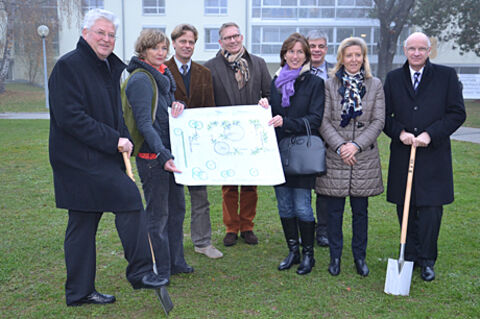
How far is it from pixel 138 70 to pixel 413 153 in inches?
98.6

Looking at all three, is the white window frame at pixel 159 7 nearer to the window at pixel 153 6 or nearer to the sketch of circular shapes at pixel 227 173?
the window at pixel 153 6

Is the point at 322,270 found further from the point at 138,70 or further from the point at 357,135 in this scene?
the point at 138,70

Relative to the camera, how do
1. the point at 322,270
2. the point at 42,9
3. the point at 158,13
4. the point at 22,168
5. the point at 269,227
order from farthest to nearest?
the point at 158,13 → the point at 42,9 → the point at 22,168 → the point at 269,227 → the point at 322,270

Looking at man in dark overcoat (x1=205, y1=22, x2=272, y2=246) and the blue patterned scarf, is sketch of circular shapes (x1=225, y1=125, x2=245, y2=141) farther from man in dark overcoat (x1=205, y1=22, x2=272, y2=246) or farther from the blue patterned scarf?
the blue patterned scarf

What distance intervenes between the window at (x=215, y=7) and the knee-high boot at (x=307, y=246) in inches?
1422

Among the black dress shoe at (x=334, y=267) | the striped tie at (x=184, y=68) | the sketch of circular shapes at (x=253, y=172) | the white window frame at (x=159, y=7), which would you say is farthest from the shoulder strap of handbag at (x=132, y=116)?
the white window frame at (x=159, y=7)

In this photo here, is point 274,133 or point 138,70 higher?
point 138,70

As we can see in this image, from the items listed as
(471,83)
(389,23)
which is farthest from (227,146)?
(389,23)

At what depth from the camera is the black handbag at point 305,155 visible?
4.15 m

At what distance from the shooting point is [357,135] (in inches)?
167

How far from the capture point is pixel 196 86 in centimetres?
471

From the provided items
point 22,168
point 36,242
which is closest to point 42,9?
point 22,168

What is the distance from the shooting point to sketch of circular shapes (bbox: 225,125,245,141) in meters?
4.33

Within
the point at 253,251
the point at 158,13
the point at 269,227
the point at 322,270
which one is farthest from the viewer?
the point at 158,13
